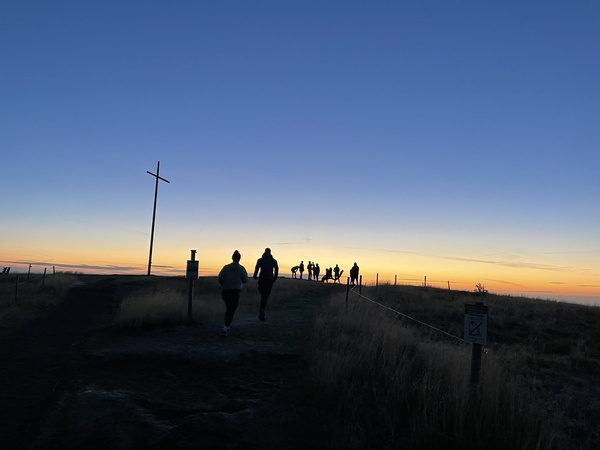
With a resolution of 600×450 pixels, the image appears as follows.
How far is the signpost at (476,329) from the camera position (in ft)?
18.7

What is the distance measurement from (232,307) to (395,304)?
52.6 feet

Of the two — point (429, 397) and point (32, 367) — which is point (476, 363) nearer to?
point (429, 397)

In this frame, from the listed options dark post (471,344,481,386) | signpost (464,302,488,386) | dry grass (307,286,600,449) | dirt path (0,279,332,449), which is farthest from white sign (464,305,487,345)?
dirt path (0,279,332,449)

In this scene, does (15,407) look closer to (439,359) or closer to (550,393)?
(439,359)

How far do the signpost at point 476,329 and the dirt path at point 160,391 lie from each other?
214cm

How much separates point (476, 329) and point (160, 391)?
416 centimetres

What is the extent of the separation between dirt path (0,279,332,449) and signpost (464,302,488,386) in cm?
214

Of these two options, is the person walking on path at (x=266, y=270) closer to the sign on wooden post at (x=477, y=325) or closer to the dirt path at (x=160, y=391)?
the dirt path at (x=160, y=391)

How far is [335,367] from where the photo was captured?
693 cm

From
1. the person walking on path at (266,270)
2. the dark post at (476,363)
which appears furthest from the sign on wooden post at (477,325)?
the person walking on path at (266,270)

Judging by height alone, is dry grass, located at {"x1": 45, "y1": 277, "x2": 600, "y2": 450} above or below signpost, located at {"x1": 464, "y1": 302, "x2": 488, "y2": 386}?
below

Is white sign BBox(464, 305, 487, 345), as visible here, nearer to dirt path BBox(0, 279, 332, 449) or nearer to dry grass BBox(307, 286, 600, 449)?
dry grass BBox(307, 286, 600, 449)

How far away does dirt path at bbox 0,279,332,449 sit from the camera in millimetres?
4883

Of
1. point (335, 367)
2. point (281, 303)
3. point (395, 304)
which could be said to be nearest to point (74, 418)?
point (335, 367)
